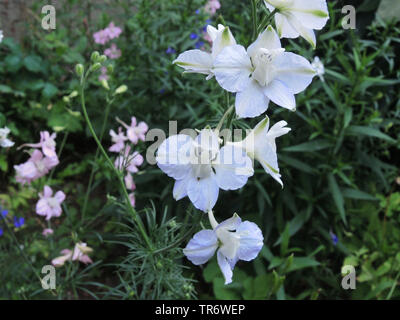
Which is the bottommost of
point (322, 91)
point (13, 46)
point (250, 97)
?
point (322, 91)

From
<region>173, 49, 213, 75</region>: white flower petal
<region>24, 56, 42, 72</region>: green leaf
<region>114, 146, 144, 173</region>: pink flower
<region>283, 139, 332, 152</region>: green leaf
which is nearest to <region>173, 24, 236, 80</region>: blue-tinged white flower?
<region>173, 49, 213, 75</region>: white flower petal

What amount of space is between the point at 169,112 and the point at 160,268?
977 millimetres

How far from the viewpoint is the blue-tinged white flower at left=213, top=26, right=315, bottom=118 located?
82cm

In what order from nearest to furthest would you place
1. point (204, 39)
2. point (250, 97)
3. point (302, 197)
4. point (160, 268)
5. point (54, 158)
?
point (250, 97) < point (160, 268) < point (54, 158) < point (302, 197) < point (204, 39)

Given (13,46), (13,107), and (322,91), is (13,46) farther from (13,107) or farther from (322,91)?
(322,91)

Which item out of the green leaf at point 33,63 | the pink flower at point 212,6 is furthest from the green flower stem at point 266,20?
the green leaf at point 33,63

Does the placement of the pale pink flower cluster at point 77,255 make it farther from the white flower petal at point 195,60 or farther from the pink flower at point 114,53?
the pink flower at point 114,53

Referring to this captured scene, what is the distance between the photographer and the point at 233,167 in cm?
81

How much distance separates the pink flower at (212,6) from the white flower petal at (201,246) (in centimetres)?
160

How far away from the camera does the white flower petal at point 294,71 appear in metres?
0.83

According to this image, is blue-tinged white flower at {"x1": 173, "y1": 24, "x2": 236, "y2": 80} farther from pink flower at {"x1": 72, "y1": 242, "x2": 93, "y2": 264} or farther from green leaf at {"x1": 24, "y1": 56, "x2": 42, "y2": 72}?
green leaf at {"x1": 24, "y1": 56, "x2": 42, "y2": 72}

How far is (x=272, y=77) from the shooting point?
0.84m

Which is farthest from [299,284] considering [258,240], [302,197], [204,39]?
[258,240]

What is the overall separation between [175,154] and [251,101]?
0.18m
